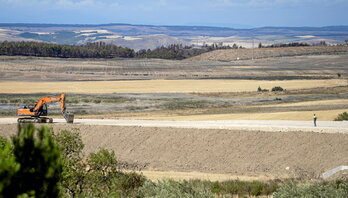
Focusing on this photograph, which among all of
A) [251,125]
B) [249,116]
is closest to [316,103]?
[249,116]

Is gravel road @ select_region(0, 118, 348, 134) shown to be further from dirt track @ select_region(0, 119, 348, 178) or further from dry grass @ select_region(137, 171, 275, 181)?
dry grass @ select_region(137, 171, 275, 181)

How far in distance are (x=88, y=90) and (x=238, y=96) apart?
688 inches

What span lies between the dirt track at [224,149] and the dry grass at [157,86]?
102 feet

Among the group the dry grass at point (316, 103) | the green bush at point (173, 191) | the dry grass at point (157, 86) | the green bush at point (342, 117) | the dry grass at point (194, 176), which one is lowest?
the dry grass at point (194, 176)

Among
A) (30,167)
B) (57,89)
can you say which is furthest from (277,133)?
(57,89)

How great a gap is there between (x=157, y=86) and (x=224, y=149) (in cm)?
4130

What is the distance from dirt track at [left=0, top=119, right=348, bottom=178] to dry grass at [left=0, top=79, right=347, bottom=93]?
3107 centimetres

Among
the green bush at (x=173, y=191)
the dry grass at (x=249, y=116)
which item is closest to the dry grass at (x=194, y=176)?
the green bush at (x=173, y=191)

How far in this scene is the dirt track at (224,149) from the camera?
103 ft

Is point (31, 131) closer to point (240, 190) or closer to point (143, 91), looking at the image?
point (240, 190)

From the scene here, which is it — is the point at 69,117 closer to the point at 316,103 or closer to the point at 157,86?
the point at 316,103

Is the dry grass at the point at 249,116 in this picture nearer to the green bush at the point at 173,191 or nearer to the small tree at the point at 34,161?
the green bush at the point at 173,191

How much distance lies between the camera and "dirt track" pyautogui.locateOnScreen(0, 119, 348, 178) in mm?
31375

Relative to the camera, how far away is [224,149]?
3394 cm
